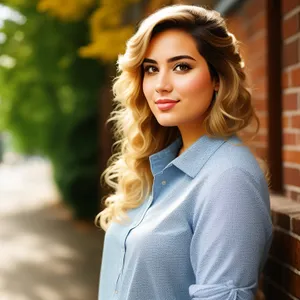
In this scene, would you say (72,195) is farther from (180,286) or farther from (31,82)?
(180,286)

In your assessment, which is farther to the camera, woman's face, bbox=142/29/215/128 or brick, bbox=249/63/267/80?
brick, bbox=249/63/267/80

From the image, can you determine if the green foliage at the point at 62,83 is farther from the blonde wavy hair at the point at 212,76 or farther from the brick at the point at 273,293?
the brick at the point at 273,293

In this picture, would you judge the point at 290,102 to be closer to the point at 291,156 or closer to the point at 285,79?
the point at 285,79

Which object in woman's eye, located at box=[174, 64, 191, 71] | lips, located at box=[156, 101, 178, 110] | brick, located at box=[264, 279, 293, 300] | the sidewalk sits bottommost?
the sidewalk

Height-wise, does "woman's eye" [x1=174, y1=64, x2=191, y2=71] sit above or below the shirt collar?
above

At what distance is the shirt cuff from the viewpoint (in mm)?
1702

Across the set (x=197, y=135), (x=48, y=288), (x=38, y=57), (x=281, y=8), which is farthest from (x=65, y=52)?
(x=197, y=135)

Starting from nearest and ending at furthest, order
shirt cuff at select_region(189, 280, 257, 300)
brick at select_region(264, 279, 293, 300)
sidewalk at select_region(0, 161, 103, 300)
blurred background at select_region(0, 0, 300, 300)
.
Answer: shirt cuff at select_region(189, 280, 257, 300)
brick at select_region(264, 279, 293, 300)
blurred background at select_region(0, 0, 300, 300)
sidewalk at select_region(0, 161, 103, 300)

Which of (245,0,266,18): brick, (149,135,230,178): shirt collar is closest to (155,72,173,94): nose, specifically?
(149,135,230,178): shirt collar

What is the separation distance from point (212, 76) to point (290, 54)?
907mm

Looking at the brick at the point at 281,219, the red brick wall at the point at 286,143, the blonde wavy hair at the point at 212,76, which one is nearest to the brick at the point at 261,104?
the red brick wall at the point at 286,143

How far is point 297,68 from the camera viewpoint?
2678 mm

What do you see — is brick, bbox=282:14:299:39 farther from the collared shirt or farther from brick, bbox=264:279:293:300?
brick, bbox=264:279:293:300

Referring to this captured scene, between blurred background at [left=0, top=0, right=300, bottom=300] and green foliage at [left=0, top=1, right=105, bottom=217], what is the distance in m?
0.02
